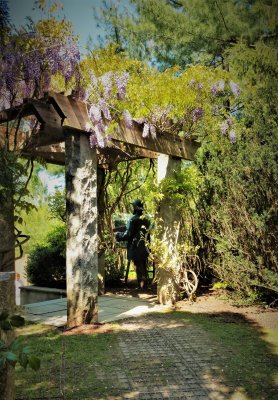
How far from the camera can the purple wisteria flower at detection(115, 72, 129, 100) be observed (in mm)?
5125

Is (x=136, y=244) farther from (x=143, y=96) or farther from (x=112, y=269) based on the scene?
(x=143, y=96)

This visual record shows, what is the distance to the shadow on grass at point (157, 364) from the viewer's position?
2801 millimetres

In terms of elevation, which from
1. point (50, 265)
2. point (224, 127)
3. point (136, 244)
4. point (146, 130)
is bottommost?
point (50, 265)

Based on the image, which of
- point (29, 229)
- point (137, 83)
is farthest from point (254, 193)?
point (29, 229)

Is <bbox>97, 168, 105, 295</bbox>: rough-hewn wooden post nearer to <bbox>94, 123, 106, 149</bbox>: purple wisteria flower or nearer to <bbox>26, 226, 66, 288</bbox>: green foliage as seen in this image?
<bbox>26, 226, 66, 288</bbox>: green foliage

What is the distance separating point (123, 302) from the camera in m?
6.47

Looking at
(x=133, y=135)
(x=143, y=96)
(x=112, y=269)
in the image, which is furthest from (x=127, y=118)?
(x=112, y=269)

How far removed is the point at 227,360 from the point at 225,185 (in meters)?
3.66

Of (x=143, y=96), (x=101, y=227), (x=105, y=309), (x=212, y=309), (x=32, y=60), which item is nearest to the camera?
(x=32, y=60)

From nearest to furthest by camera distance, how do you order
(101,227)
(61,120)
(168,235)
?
(61,120) → (168,235) → (101,227)

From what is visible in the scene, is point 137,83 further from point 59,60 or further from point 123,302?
point 123,302

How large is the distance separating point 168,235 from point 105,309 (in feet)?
4.97

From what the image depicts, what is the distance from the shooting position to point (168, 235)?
624 cm

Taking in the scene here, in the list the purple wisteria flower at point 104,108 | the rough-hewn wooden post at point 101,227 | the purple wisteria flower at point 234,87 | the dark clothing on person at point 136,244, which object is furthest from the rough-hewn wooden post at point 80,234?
the purple wisteria flower at point 234,87
